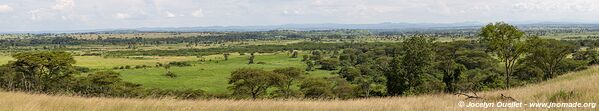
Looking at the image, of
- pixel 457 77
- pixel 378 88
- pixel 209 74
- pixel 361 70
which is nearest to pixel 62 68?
pixel 378 88

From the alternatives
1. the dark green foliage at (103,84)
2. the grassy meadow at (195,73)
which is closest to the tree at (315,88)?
the dark green foliage at (103,84)

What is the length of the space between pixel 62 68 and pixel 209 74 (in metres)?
61.3

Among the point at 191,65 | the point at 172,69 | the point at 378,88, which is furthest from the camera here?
the point at 191,65

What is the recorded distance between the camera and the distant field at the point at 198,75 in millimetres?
114975

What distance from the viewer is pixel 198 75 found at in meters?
134

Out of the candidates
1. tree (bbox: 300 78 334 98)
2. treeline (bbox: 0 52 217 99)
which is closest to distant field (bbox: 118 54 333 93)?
tree (bbox: 300 78 334 98)

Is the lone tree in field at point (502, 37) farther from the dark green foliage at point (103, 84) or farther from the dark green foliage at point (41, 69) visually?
the dark green foliage at point (41, 69)

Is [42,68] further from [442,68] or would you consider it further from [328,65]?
[328,65]

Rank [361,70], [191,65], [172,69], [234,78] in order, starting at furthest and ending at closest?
1. [191,65]
2. [172,69]
3. [361,70]
4. [234,78]

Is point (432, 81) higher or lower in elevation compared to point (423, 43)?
lower

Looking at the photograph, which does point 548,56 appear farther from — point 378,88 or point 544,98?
point 544,98

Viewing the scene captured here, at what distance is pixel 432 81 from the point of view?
72000 millimetres

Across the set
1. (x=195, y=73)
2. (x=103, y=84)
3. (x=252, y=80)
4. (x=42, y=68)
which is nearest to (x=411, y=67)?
(x=252, y=80)

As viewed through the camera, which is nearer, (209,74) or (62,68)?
(62,68)
